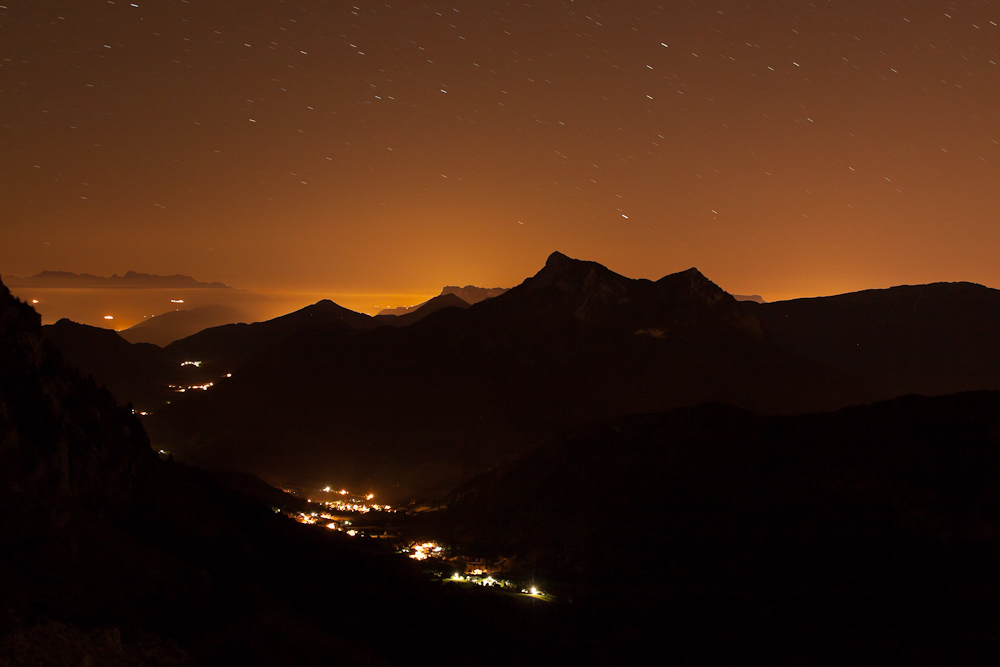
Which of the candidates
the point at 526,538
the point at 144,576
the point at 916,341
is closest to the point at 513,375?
the point at 526,538

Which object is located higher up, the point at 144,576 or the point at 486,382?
the point at 144,576

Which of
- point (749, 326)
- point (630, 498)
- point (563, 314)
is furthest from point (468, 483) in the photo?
point (749, 326)

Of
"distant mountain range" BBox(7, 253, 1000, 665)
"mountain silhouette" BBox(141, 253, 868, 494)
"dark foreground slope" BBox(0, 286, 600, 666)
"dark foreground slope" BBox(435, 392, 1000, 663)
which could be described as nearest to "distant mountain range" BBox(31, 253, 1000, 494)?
"mountain silhouette" BBox(141, 253, 868, 494)

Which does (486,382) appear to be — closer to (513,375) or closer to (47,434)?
(513,375)

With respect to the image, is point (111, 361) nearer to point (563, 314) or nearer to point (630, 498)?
point (563, 314)

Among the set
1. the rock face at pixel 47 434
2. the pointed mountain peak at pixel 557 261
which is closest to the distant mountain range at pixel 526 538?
the rock face at pixel 47 434
